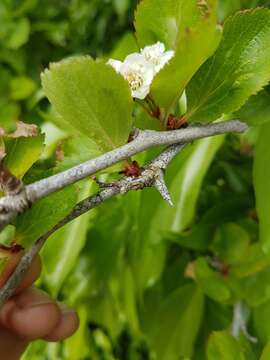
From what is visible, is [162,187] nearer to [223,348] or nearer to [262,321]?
[223,348]

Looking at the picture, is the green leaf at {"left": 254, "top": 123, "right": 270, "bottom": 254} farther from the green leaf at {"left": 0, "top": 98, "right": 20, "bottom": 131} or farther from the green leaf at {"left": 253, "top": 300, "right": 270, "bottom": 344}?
the green leaf at {"left": 0, "top": 98, "right": 20, "bottom": 131}

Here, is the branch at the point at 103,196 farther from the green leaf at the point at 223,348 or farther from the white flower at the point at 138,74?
the green leaf at the point at 223,348

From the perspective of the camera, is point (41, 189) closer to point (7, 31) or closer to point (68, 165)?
point (68, 165)

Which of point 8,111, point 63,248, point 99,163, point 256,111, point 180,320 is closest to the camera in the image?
point 99,163

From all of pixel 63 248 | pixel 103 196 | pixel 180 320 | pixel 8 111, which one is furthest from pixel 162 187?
pixel 8 111

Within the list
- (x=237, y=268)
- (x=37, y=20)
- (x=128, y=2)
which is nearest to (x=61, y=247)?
(x=237, y=268)

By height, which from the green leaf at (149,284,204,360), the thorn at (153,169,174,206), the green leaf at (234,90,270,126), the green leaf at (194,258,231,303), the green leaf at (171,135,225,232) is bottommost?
the green leaf at (149,284,204,360)

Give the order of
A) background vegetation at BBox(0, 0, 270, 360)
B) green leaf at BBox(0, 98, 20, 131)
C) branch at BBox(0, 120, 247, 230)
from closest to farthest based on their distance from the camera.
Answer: branch at BBox(0, 120, 247, 230) → background vegetation at BBox(0, 0, 270, 360) → green leaf at BBox(0, 98, 20, 131)

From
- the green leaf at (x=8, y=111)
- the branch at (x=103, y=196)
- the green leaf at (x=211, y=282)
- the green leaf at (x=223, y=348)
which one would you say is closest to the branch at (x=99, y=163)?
the branch at (x=103, y=196)

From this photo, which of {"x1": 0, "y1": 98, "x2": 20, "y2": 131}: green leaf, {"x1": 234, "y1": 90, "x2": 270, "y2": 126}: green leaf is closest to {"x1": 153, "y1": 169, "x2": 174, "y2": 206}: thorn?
{"x1": 234, "y1": 90, "x2": 270, "y2": 126}: green leaf
